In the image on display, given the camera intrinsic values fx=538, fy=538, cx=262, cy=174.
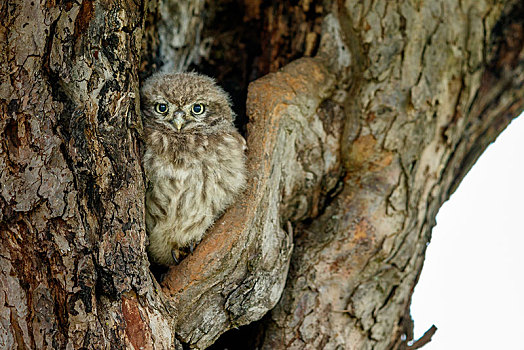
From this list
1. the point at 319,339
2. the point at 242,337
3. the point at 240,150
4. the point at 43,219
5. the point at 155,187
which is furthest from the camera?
the point at 242,337

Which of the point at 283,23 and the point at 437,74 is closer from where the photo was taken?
the point at 437,74

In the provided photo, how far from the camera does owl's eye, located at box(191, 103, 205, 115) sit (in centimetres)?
285

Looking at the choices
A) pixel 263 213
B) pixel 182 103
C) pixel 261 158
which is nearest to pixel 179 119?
pixel 182 103

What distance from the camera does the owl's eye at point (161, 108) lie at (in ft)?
9.17

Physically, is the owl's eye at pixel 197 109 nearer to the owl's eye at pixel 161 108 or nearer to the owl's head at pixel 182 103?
the owl's head at pixel 182 103

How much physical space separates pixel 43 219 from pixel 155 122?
3.15ft

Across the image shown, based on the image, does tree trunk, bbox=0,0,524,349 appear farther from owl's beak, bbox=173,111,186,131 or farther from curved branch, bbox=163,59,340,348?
owl's beak, bbox=173,111,186,131

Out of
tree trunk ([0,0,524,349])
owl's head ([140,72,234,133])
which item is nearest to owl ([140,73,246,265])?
owl's head ([140,72,234,133])

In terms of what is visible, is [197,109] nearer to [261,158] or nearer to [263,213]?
[261,158]

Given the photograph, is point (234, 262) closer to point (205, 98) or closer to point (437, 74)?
point (205, 98)

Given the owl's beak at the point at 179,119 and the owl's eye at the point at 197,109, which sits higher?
the owl's eye at the point at 197,109

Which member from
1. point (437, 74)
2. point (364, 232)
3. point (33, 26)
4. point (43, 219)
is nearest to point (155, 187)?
point (43, 219)

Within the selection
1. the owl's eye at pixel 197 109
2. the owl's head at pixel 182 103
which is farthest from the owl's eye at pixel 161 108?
the owl's eye at pixel 197 109

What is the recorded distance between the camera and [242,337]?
312cm
